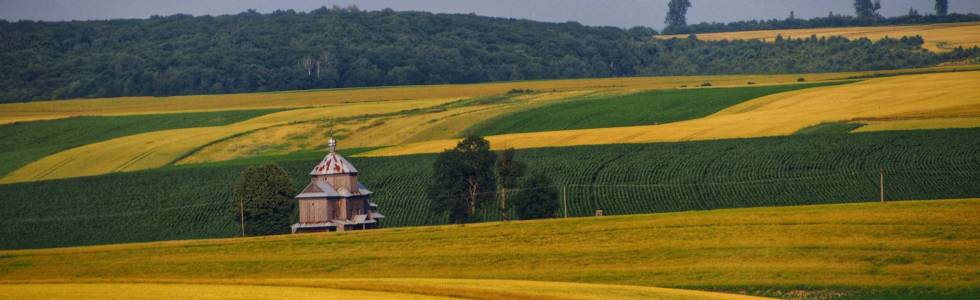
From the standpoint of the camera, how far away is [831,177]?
73.6 m

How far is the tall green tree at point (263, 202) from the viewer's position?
247ft

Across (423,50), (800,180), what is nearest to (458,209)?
(800,180)

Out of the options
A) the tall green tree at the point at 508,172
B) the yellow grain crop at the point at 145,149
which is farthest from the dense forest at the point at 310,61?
the tall green tree at the point at 508,172

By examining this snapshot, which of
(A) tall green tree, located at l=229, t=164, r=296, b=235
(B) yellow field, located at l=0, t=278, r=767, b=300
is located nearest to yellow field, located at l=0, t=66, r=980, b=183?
(A) tall green tree, located at l=229, t=164, r=296, b=235

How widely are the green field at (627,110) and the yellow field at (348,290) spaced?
195 feet

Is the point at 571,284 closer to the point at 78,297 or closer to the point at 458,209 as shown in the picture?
the point at 78,297

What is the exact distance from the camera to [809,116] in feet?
320

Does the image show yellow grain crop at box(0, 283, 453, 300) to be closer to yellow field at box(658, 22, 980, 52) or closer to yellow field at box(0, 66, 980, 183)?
yellow field at box(0, 66, 980, 183)

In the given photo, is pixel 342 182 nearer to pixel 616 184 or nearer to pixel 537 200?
pixel 537 200

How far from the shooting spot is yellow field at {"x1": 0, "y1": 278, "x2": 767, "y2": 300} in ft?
140

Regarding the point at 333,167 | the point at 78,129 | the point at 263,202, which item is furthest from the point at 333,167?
the point at 78,129

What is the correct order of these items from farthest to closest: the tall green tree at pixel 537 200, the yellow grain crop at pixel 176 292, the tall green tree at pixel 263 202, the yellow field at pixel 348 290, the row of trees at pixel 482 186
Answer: the tall green tree at pixel 263 202 < the row of trees at pixel 482 186 < the tall green tree at pixel 537 200 < the yellow field at pixel 348 290 < the yellow grain crop at pixel 176 292

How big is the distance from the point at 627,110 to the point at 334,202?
144ft

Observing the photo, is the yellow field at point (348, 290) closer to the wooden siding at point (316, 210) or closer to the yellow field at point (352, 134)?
the wooden siding at point (316, 210)
